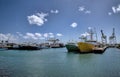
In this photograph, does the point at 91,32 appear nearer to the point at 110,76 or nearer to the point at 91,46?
the point at 91,46

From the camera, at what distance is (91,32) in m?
102

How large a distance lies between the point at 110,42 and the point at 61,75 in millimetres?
146450

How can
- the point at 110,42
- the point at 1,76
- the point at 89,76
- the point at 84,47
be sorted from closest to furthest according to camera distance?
the point at 1,76 → the point at 89,76 → the point at 84,47 → the point at 110,42

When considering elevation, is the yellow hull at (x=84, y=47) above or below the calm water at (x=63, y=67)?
above

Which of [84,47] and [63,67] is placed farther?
[84,47]

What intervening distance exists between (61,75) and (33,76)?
2791mm

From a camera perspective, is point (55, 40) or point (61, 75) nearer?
point (61, 75)

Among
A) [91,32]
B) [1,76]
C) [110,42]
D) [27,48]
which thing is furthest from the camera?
[110,42]

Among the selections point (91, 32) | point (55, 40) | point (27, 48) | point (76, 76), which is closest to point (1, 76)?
point (76, 76)

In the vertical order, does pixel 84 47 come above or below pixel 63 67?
above

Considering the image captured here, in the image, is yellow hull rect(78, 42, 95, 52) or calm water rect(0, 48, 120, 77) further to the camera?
yellow hull rect(78, 42, 95, 52)

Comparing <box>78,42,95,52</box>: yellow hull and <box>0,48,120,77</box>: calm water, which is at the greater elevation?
<box>78,42,95,52</box>: yellow hull

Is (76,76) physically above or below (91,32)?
below

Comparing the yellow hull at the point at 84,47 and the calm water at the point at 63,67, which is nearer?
the calm water at the point at 63,67
